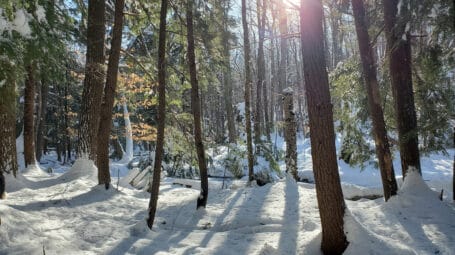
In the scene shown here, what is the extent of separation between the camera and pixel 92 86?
952 centimetres

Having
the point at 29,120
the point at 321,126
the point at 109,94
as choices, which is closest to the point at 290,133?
the point at 109,94

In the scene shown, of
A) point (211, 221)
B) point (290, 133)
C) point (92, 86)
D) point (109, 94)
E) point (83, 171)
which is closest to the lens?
point (211, 221)

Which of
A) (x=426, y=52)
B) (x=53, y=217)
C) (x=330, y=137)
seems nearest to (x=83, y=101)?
(x=53, y=217)

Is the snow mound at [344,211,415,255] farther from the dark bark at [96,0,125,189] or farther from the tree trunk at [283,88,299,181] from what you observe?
the tree trunk at [283,88,299,181]

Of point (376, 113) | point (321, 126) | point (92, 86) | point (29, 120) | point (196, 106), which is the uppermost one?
point (92, 86)

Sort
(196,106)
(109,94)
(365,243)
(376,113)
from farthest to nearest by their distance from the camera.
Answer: (109,94) < (196,106) < (376,113) < (365,243)

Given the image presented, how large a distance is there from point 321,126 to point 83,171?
6.95 metres

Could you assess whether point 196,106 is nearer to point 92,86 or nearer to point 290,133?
point 92,86

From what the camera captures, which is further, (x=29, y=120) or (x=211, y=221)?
(x=29, y=120)

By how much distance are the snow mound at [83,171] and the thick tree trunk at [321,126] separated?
6535 mm

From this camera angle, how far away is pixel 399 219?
6.36 m

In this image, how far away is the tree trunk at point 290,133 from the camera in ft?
35.7

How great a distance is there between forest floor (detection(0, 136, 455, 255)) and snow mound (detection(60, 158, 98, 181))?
25mm

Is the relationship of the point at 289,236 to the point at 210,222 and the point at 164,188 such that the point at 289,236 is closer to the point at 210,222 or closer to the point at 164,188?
the point at 210,222
